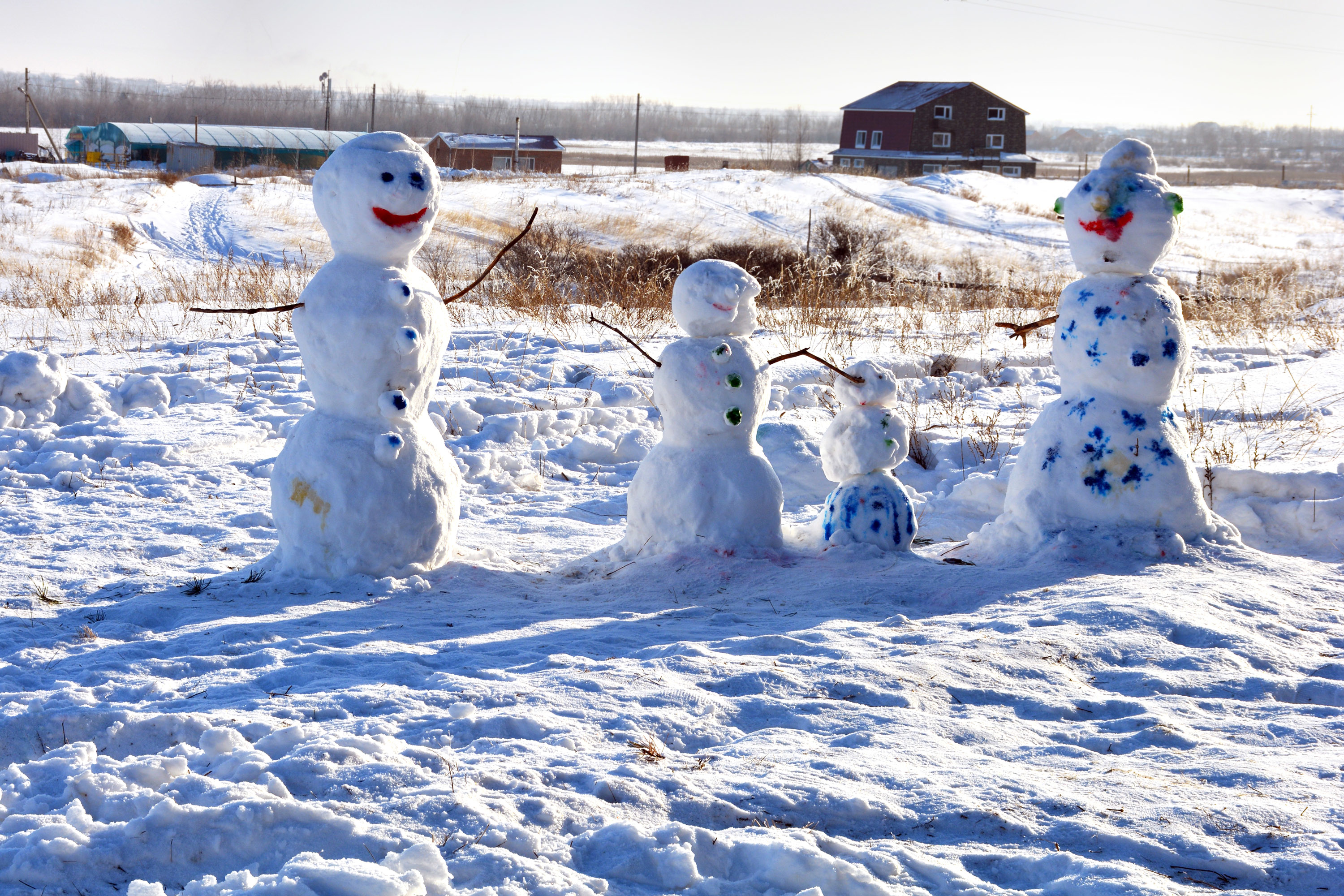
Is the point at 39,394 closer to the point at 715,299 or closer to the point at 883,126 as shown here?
the point at 715,299

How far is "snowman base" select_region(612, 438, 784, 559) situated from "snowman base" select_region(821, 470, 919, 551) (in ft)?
0.85

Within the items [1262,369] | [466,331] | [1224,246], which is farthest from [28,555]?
[1224,246]

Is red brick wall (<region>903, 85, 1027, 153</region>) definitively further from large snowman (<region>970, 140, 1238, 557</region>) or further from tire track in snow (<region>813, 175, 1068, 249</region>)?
large snowman (<region>970, 140, 1238, 557</region>)

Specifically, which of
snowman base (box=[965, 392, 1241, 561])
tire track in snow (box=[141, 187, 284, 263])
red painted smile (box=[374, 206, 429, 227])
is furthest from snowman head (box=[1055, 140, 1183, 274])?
tire track in snow (box=[141, 187, 284, 263])

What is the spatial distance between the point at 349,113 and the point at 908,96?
215 feet

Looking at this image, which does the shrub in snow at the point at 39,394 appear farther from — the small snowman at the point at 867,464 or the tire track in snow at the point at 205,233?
the tire track in snow at the point at 205,233

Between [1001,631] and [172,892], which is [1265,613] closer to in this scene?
[1001,631]

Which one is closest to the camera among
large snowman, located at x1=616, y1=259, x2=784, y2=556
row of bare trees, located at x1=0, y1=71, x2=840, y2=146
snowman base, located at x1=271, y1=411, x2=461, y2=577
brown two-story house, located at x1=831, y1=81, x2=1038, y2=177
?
snowman base, located at x1=271, y1=411, x2=461, y2=577

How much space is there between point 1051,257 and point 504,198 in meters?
14.1

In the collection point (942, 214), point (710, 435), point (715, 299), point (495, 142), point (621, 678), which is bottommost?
point (621, 678)

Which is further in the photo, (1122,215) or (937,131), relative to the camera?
(937,131)

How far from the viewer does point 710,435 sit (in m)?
4.61

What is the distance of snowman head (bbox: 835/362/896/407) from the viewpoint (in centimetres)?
472

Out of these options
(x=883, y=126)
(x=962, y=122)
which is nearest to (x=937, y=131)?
(x=962, y=122)
